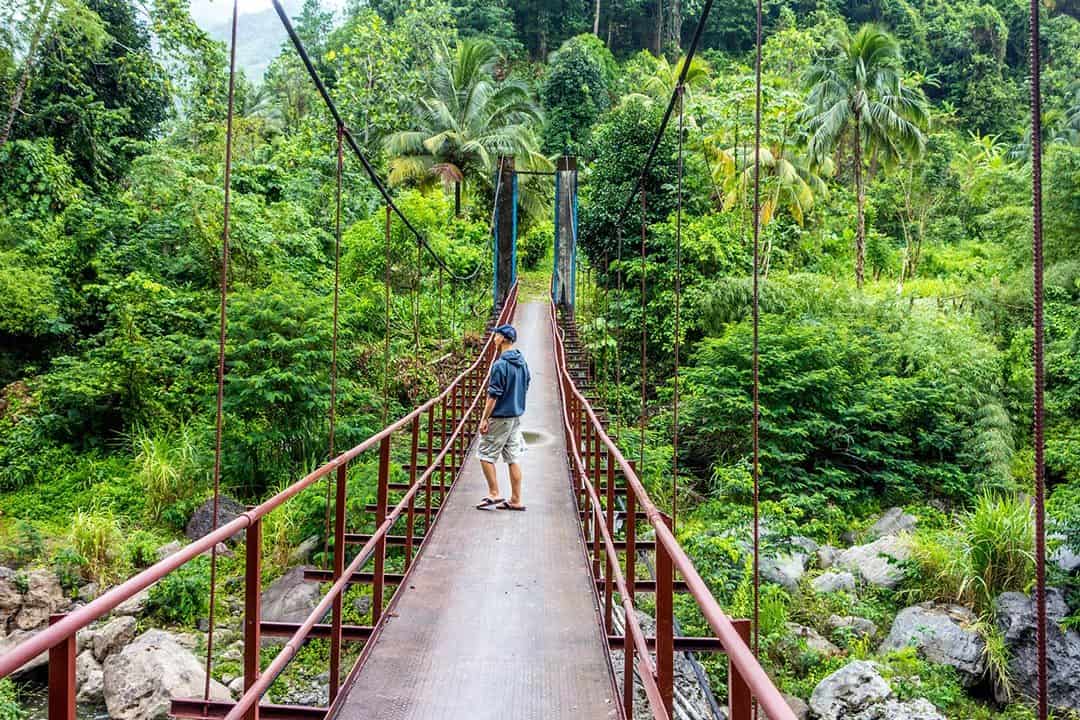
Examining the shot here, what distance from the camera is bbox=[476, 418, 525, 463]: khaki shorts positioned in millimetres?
5066

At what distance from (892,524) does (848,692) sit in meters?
4.74

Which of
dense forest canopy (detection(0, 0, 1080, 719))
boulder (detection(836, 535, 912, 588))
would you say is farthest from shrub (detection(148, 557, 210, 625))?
boulder (detection(836, 535, 912, 588))

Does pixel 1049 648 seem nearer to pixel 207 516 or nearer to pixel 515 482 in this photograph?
pixel 515 482

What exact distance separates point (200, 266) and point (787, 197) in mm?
11501

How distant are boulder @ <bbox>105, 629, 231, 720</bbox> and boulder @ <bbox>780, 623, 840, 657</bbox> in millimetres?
4500

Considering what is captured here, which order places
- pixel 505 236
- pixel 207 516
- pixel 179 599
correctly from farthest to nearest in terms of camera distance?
1. pixel 505 236
2. pixel 207 516
3. pixel 179 599

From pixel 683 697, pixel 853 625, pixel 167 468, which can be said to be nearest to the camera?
pixel 683 697

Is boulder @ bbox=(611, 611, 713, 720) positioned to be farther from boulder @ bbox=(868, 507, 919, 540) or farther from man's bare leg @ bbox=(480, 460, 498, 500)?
boulder @ bbox=(868, 507, 919, 540)

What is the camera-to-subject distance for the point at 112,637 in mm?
6996

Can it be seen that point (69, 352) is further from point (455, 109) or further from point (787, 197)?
point (787, 197)

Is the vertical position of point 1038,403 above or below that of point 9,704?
above

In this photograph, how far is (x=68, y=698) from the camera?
1.06 metres

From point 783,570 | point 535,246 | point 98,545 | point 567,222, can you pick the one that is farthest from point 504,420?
point 535,246

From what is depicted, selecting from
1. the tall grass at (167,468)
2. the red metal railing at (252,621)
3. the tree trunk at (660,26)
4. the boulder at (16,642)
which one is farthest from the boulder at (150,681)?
the tree trunk at (660,26)
